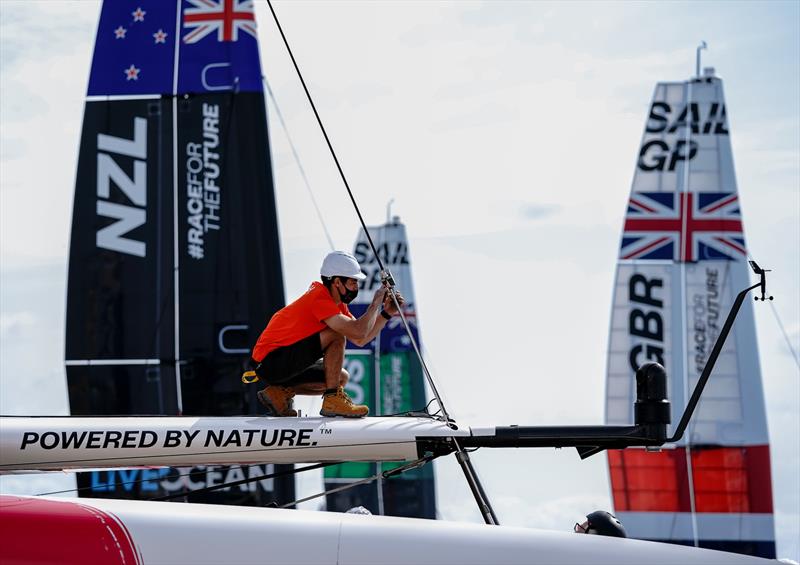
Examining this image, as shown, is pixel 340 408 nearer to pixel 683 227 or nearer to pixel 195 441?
pixel 195 441

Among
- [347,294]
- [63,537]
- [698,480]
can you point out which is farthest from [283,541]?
[698,480]

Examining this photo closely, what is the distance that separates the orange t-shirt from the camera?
6.32 meters

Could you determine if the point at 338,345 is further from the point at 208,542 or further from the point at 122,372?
the point at 122,372

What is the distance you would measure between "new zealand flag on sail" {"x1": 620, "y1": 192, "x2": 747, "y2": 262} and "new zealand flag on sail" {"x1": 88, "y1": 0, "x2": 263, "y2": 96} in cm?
577

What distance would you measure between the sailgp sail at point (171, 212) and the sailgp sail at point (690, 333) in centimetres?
541

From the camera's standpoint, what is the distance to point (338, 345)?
6.39m

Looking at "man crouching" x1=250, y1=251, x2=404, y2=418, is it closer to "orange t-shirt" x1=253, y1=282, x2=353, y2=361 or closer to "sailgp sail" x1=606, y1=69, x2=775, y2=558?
"orange t-shirt" x1=253, y1=282, x2=353, y2=361

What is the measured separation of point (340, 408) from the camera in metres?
6.21

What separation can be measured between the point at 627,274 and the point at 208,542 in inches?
464

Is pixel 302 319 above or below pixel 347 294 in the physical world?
below

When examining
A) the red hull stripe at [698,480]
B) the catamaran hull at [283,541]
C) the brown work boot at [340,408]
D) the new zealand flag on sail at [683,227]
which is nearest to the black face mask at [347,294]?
the brown work boot at [340,408]

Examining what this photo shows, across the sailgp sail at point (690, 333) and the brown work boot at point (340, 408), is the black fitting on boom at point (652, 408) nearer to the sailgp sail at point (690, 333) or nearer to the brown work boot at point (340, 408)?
the brown work boot at point (340, 408)

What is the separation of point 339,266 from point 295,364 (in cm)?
49

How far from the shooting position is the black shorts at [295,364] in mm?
6406
